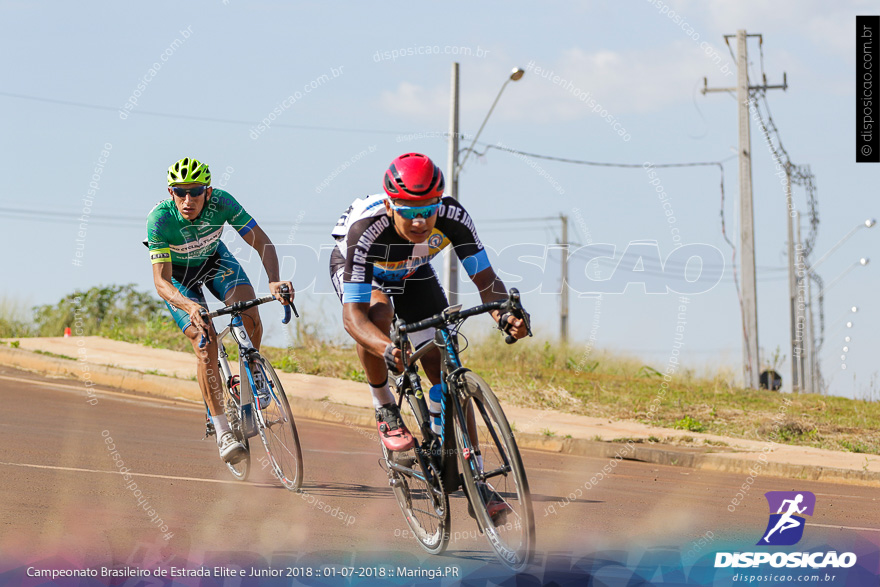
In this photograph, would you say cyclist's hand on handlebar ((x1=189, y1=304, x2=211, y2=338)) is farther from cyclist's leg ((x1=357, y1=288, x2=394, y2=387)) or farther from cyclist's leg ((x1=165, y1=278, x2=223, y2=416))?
cyclist's leg ((x1=357, y1=288, x2=394, y2=387))

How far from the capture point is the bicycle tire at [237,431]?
7539mm

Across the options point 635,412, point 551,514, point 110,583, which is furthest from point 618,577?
point 635,412

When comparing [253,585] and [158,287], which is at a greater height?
[158,287]

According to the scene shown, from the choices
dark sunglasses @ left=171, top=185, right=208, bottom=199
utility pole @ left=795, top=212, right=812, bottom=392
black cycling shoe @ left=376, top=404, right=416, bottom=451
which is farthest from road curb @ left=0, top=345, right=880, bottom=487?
utility pole @ left=795, top=212, right=812, bottom=392

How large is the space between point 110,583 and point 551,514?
3.09 m

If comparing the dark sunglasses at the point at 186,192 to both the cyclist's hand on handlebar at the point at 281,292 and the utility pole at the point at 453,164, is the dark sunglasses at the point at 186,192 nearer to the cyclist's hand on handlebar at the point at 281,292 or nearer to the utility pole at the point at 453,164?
the cyclist's hand on handlebar at the point at 281,292

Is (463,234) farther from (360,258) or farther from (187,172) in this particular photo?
(187,172)

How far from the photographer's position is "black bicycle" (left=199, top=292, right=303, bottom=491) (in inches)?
287

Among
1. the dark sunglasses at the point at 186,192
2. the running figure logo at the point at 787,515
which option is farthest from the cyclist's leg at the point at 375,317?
the running figure logo at the point at 787,515

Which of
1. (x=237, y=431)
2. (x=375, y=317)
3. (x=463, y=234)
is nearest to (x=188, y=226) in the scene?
(x=237, y=431)

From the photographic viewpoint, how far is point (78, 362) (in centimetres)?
1456

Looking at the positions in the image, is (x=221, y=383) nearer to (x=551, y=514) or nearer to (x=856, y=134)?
(x=551, y=514)

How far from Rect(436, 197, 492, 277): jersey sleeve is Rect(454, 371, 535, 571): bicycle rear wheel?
882 mm

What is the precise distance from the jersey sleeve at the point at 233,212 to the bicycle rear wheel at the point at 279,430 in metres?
1.05
